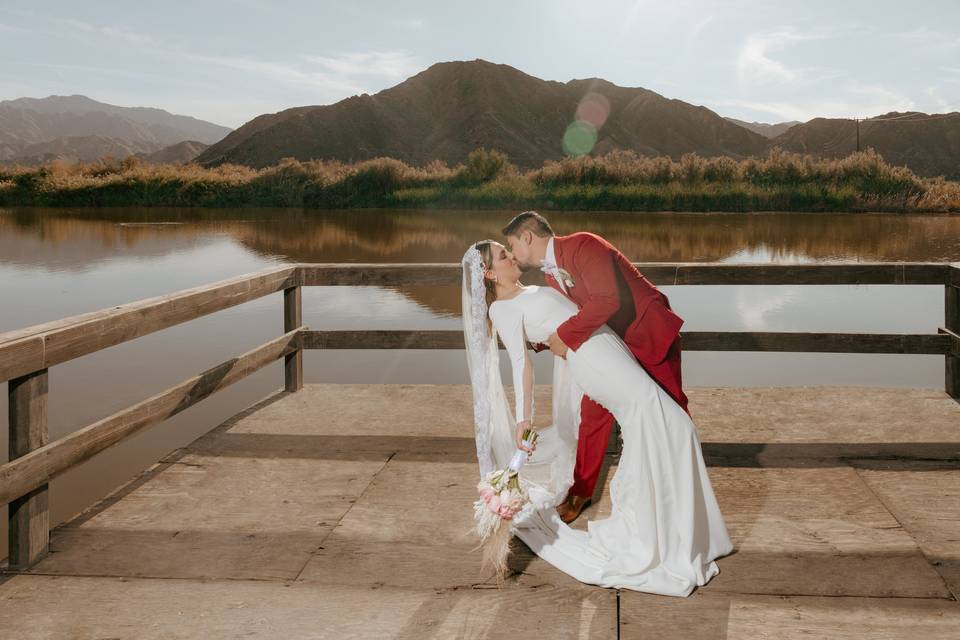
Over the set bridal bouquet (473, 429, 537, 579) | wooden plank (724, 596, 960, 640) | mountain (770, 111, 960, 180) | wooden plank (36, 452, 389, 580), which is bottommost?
wooden plank (724, 596, 960, 640)

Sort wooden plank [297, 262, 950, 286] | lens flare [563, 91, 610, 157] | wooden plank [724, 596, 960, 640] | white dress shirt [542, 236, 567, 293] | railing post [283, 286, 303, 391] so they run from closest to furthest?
wooden plank [724, 596, 960, 640], white dress shirt [542, 236, 567, 293], wooden plank [297, 262, 950, 286], railing post [283, 286, 303, 391], lens flare [563, 91, 610, 157]

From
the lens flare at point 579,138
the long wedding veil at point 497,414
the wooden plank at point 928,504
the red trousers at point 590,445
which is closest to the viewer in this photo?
the wooden plank at point 928,504

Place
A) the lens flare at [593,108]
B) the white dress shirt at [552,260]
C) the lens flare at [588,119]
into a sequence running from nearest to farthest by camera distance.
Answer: the white dress shirt at [552,260] < the lens flare at [588,119] < the lens flare at [593,108]

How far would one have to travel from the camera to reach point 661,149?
540 ft

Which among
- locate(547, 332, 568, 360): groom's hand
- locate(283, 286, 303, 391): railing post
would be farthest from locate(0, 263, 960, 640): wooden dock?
locate(547, 332, 568, 360): groom's hand

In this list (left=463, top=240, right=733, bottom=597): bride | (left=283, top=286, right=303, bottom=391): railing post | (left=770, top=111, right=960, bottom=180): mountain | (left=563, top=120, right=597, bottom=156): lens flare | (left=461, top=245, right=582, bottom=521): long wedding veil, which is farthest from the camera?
(left=563, top=120, right=597, bottom=156): lens flare

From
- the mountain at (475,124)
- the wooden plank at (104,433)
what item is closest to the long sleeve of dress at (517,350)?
the wooden plank at (104,433)

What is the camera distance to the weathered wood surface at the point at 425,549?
317 centimetres

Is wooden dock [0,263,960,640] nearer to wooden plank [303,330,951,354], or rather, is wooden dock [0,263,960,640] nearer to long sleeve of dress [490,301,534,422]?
wooden plank [303,330,951,354]

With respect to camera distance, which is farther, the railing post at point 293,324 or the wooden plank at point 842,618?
the railing post at point 293,324

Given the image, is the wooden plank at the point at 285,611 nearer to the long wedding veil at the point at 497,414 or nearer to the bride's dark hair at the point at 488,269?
the long wedding veil at the point at 497,414

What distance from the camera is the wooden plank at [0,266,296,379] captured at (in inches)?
138

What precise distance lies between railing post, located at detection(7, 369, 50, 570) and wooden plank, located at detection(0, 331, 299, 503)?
0.07m

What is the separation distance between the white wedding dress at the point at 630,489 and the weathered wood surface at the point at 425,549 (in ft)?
0.33
